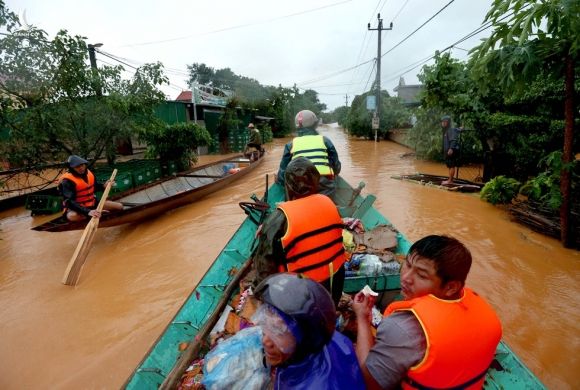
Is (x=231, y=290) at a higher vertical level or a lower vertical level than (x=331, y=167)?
lower

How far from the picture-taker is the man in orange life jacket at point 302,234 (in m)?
2.08

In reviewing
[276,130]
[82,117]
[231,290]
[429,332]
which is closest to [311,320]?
[429,332]

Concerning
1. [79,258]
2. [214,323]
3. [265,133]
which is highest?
[265,133]

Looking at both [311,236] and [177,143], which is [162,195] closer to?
[177,143]

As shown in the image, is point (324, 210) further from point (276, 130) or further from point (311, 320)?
point (276, 130)

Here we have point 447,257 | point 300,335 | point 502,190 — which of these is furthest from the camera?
point 502,190

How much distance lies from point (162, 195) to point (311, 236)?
7771 mm

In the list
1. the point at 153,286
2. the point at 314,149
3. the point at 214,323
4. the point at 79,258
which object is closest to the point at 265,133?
the point at 79,258

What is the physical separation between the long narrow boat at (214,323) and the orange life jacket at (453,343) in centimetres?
93

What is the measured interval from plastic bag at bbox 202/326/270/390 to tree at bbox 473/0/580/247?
11.6 ft

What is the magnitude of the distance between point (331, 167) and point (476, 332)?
323cm

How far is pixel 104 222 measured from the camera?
602cm

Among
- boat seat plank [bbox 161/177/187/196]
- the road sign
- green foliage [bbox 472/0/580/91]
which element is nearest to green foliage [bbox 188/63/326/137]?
the road sign

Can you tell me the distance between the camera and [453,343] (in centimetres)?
124
